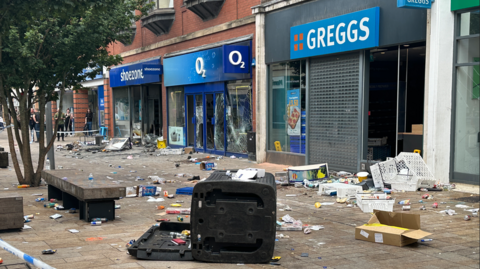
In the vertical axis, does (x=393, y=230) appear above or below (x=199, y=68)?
below

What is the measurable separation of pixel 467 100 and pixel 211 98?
10508 mm

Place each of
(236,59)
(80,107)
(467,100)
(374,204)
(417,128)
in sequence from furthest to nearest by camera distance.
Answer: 1. (80,107)
2. (236,59)
3. (417,128)
4. (467,100)
5. (374,204)

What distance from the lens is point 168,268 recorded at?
5176 mm

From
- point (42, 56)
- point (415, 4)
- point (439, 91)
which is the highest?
→ point (415, 4)

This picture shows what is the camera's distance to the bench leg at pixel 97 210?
740 cm

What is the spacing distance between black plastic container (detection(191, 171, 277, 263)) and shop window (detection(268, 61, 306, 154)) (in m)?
9.02

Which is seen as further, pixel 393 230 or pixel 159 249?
pixel 393 230

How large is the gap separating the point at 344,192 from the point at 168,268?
16.2 ft

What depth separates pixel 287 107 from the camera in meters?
14.7

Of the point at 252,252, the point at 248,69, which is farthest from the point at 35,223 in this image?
the point at 248,69

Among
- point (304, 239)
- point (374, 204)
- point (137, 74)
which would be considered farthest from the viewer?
point (137, 74)

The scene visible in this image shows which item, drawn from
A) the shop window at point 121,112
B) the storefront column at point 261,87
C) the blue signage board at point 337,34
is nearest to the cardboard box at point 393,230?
the blue signage board at point 337,34

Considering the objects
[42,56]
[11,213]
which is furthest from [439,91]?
[42,56]

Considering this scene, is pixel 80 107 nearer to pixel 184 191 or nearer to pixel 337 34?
pixel 337 34
